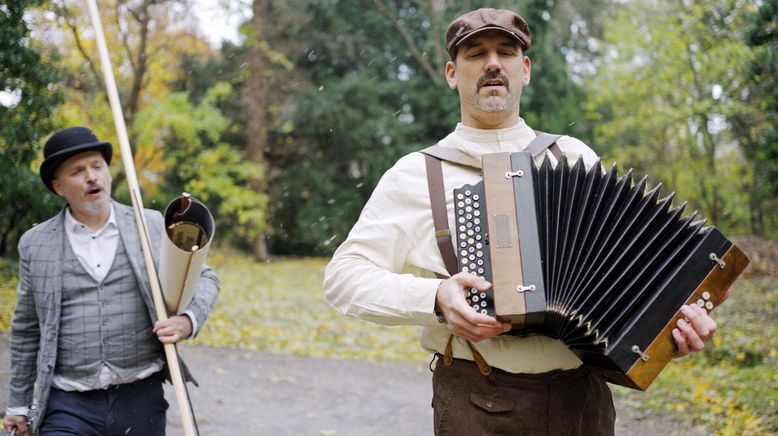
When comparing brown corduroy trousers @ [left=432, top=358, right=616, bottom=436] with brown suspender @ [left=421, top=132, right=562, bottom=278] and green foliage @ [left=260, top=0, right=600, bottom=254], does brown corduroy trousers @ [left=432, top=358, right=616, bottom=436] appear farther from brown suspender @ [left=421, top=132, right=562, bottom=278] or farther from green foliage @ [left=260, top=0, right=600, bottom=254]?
green foliage @ [left=260, top=0, right=600, bottom=254]

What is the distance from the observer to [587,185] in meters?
2.32

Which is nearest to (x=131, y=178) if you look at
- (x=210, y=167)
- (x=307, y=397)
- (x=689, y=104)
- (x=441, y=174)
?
(x=441, y=174)

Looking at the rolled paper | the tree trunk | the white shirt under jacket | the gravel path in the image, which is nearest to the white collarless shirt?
the rolled paper

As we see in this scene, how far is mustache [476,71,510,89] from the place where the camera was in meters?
2.49

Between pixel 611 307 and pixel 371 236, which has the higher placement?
pixel 371 236

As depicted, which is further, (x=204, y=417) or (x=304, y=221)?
(x=304, y=221)

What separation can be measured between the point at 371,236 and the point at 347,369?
6066 millimetres

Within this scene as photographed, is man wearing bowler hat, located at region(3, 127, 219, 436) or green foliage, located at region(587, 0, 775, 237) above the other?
green foliage, located at region(587, 0, 775, 237)

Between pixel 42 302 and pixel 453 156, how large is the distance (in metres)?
1.91

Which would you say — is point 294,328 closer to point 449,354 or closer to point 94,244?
point 94,244

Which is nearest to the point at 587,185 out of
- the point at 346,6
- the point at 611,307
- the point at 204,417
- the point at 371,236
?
the point at 611,307

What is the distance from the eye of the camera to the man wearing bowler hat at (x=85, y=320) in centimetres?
301

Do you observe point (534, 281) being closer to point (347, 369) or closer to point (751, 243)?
point (347, 369)

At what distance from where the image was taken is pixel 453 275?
2271 mm
